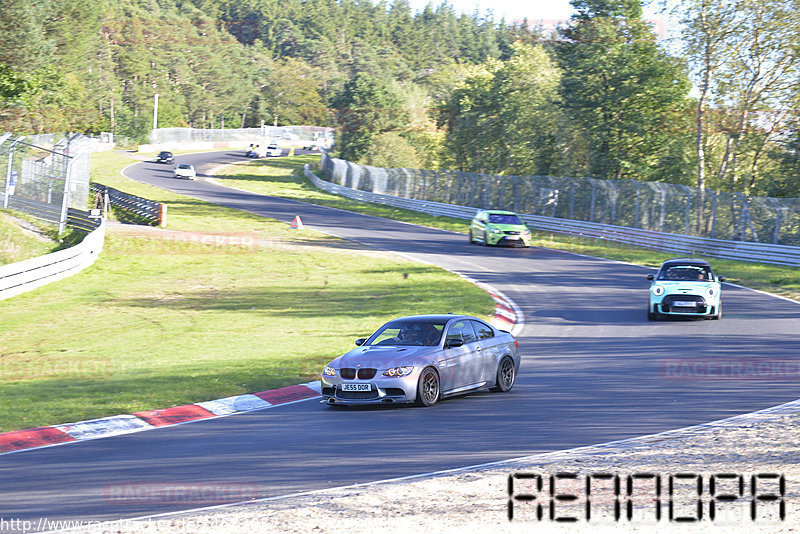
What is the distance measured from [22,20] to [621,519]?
53749 millimetres

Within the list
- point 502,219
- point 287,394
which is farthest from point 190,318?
point 502,219

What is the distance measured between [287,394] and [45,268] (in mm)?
15674

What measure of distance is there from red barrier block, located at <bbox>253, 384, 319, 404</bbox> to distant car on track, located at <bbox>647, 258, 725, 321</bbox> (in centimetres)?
1073

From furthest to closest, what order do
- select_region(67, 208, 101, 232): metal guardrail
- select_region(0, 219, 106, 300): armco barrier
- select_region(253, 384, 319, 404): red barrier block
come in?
select_region(67, 208, 101, 232): metal guardrail → select_region(0, 219, 106, 300): armco barrier → select_region(253, 384, 319, 404): red barrier block

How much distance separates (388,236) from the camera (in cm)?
4334

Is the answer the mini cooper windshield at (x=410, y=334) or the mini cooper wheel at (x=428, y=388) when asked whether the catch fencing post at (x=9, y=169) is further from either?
the mini cooper wheel at (x=428, y=388)

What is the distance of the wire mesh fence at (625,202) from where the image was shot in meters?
34.8

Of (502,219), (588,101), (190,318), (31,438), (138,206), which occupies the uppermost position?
(588,101)

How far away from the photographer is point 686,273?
71.7 feet

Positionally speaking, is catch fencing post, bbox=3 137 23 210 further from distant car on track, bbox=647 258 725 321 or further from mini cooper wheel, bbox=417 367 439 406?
mini cooper wheel, bbox=417 367 439 406

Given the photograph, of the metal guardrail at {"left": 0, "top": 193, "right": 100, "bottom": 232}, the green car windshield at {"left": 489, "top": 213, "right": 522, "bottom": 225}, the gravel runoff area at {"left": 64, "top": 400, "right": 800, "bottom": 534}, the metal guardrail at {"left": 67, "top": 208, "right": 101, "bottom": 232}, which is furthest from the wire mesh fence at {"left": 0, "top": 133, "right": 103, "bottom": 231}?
the gravel runoff area at {"left": 64, "top": 400, "right": 800, "bottom": 534}

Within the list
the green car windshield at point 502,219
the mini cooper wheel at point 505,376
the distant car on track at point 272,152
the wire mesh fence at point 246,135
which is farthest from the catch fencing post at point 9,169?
the wire mesh fence at point 246,135

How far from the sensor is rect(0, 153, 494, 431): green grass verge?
45.2 ft

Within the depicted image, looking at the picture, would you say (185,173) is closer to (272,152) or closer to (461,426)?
(272,152)
